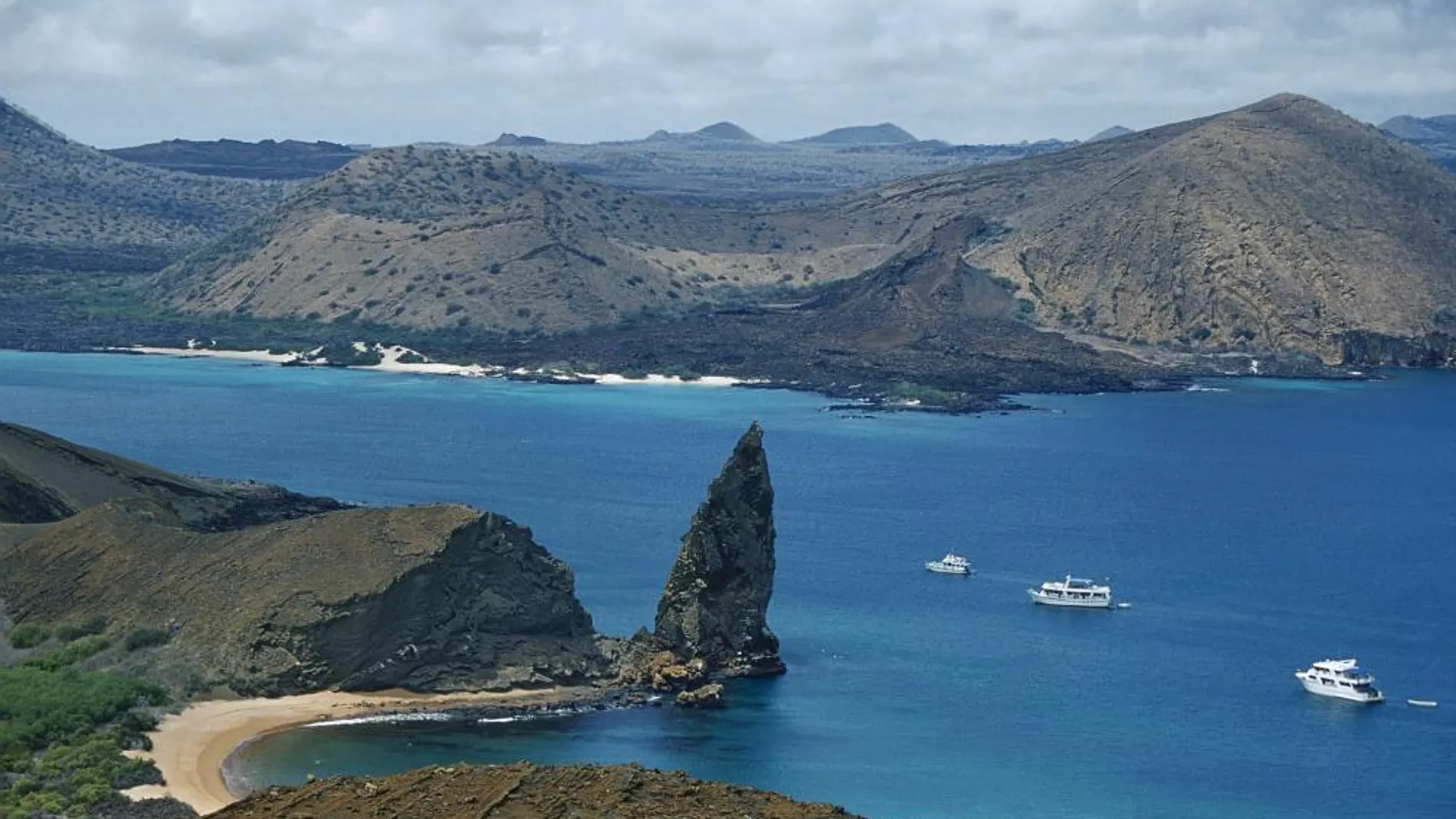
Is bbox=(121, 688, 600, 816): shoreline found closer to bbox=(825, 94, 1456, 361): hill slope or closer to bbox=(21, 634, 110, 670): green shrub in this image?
bbox=(21, 634, 110, 670): green shrub

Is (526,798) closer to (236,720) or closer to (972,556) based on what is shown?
(236,720)

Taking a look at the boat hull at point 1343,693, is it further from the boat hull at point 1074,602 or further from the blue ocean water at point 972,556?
the boat hull at point 1074,602

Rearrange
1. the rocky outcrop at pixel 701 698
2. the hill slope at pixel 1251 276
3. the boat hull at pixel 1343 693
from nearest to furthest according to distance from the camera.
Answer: the rocky outcrop at pixel 701 698 → the boat hull at pixel 1343 693 → the hill slope at pixel 1251 276

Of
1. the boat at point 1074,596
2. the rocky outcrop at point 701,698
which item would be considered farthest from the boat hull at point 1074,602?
the rocky outcrop at point 701,698

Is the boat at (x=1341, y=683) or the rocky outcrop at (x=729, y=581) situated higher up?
the rocky outcrop at (x=729, y=581)

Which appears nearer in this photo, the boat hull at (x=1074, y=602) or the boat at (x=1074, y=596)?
the boat hull at (x=1074, y=602)

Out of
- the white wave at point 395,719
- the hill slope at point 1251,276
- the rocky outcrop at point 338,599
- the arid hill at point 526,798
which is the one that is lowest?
the white wave at point 395,719
